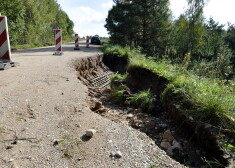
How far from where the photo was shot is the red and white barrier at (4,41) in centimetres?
577

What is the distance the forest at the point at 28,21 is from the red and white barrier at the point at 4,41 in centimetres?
812

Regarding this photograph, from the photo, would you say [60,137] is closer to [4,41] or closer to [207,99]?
[207,99]

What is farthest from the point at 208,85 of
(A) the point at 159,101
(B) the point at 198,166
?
(B) the point at 198,166

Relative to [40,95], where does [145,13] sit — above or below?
above

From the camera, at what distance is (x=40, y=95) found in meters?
3.77

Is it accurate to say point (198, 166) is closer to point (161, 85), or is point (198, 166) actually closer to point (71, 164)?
point (71, 164)

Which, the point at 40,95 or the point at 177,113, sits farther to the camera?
the point at 40,95

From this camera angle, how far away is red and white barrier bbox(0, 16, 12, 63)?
577 centimetres

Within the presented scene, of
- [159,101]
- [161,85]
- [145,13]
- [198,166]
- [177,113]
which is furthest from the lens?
[145,13]

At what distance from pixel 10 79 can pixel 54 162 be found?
3.61m

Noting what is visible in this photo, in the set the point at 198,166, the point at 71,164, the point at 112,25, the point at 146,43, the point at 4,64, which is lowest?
the point at 198,166

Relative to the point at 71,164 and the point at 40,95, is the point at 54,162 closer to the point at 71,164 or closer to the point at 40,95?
the point at 71,164

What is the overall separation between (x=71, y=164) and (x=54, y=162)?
0.19 metres

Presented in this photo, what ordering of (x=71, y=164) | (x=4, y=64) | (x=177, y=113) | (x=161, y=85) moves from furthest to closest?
(x=4, y=64) → (x=161, y=85) → (x=177, y=113) → (x=71, y=164)
